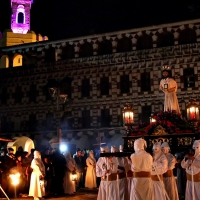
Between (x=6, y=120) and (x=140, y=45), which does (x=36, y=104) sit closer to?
(x=6, y=120)

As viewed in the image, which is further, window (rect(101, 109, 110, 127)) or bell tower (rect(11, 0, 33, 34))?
bell tower (rect(11, 0, 33, 34))

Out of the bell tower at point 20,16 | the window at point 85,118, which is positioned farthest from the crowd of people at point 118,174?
the bell tower at point 20,16

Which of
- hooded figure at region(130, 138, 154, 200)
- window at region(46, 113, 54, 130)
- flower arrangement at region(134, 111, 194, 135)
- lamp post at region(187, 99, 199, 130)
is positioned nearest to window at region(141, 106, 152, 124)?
window at region(46, 113, 54, 130)

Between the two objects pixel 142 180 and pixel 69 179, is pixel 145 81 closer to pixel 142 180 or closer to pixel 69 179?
pixel 69 179

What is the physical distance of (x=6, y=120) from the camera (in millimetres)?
35188

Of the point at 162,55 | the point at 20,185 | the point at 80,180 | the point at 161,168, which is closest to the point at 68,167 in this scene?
the point at 20,185

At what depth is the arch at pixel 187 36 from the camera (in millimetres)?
29344

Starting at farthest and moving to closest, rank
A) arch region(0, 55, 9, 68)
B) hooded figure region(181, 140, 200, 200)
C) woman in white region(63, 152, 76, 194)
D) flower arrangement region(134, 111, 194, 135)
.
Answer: arch region(0, 55, 9, 68) < woman in white region(63, 152, 76, 194) < flower arrangement region(134, 111, 194, 135) < hooded figure region(181, 140, 200, 200)

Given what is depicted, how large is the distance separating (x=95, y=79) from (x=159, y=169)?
2244 centimetres

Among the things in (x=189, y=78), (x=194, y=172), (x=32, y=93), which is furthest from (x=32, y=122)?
(x=194, y=172)

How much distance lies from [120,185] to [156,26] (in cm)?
2128

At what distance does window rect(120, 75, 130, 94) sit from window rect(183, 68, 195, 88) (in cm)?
482

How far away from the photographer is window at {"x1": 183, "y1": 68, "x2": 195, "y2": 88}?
29.1 metres

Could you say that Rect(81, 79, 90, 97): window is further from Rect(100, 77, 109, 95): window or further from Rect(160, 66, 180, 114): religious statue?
Rect(160, 66, 180, 114): religious statue
